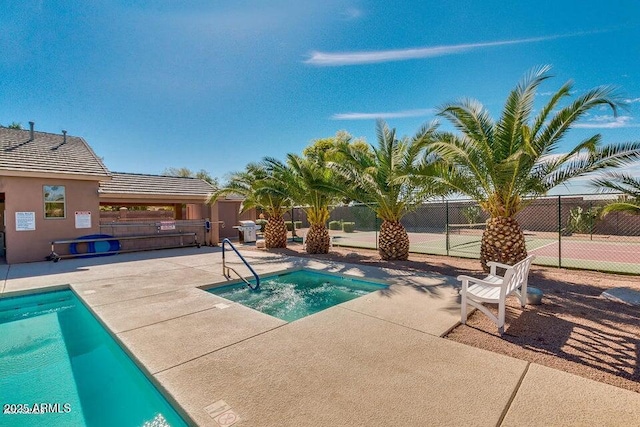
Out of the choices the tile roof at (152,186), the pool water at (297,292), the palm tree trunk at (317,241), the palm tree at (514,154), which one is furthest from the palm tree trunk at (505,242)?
the tile roof at (152,186)

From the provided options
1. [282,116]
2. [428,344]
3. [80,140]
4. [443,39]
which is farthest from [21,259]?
[443,39]

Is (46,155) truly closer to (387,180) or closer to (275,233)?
(275,233)

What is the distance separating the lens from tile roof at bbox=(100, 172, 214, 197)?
51.6 feet

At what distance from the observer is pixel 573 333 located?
433cm

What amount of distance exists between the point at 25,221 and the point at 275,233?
32.9ft

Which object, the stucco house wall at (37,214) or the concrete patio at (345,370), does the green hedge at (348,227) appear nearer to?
the stucco house wall at (37,214)

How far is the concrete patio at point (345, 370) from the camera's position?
2.62 m

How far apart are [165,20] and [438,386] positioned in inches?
463

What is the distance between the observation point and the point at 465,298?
4.68m

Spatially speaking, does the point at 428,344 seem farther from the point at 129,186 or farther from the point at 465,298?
the point at 129,186

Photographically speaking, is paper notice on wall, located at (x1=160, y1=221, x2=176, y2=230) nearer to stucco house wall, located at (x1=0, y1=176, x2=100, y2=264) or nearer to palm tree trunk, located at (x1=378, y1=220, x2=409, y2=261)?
stucco house wall, located at (x1=0, y1=176, x2=100, y2=264)

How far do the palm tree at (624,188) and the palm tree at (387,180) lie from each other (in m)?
4.24

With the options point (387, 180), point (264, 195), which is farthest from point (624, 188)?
point (264, 195)

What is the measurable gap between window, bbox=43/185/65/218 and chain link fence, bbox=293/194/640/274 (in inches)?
508
